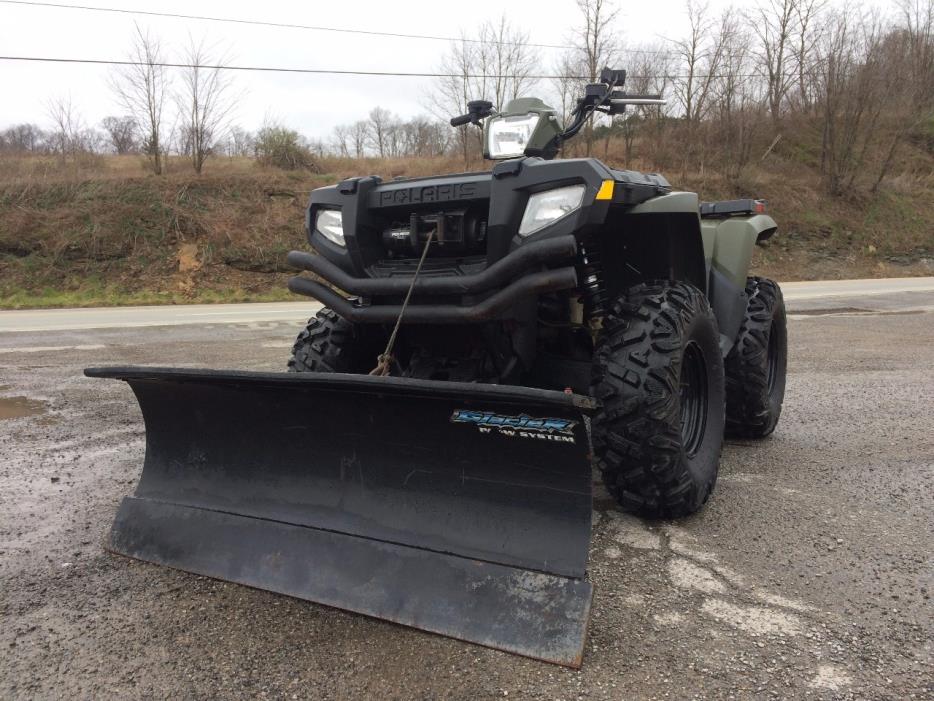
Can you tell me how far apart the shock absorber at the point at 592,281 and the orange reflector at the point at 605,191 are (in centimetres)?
41

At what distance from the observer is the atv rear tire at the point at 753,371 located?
4195mm

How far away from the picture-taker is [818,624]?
89.4 inches

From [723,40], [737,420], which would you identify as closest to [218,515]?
[737,420]

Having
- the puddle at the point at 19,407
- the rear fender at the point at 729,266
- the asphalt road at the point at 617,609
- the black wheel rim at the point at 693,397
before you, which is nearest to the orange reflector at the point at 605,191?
the black wheel rim at the point at 693,397

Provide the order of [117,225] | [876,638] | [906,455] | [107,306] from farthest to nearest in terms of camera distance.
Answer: [117,225] → [107,306] → [906,455] → [876,638]

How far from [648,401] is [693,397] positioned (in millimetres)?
878

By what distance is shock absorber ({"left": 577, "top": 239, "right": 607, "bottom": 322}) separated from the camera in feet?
10.0

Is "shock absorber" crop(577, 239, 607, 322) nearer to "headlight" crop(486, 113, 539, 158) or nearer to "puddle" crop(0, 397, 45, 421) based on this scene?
"headlight" crop(486, 113, 539, 158)

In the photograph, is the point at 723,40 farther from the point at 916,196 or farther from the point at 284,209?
the point at 284,209

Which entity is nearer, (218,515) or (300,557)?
(300,557)

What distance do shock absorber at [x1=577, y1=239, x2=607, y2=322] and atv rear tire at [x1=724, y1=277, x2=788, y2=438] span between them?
1383mm

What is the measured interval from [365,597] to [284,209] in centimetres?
2279

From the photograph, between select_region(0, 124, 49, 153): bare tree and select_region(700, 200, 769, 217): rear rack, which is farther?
select_region(0, 124, 49, 153): bare tree

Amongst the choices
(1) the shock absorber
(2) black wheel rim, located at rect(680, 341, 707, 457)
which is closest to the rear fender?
(2) black wheel rim, located at rect(680, 341, 707, 457)
